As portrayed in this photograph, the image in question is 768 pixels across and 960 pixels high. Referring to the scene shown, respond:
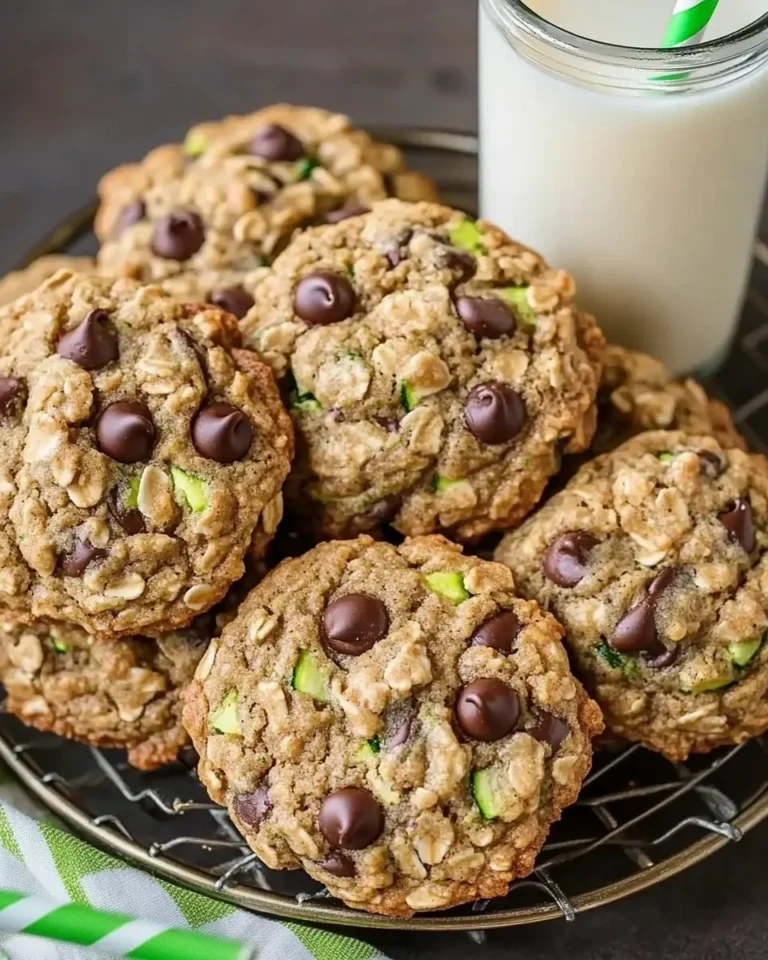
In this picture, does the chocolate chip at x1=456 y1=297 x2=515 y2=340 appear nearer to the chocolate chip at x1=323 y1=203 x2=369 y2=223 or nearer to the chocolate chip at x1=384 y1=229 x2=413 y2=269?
the chocolate chip at x1=384 y1=229 x2=413 y2=269

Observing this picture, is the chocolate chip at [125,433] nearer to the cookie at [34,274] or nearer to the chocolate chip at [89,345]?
the chocolate chip at [89,345]

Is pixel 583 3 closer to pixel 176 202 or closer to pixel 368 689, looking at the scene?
pixel 176 202

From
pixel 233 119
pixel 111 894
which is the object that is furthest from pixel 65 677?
pixel 233 119

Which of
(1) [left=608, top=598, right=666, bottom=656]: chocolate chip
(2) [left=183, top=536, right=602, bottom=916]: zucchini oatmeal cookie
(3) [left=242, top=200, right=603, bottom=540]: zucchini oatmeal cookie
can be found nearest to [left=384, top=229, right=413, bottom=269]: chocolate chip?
(3) [left=242, top=200, right=603, bottom=540]: zucchini oatmeal cookie

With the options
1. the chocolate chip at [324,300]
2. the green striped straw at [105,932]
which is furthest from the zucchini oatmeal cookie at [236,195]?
the green striped straw at [105,932]

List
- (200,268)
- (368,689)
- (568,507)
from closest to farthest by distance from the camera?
1. (368,689)
2. (568,507)
3. (200,268)
